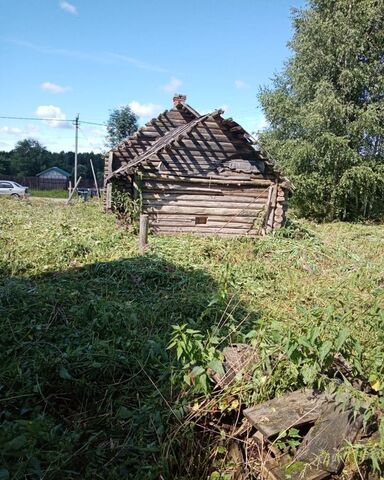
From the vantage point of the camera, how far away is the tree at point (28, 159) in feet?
281

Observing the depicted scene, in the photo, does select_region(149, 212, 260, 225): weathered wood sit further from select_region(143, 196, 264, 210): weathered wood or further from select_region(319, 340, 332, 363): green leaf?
select_region(319, 340, 332, 363): green leaf

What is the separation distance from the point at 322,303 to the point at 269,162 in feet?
23.1

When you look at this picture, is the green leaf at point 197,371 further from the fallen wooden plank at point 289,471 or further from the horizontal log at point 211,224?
the horizontal log at point 211,224

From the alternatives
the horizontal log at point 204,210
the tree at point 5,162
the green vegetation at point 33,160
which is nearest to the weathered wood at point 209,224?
the horizontal log at point 204,210

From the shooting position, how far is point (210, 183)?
12.7 meters

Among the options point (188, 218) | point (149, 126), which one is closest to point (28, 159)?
point (149, 126)

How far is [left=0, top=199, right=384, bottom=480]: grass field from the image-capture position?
2.91 metres

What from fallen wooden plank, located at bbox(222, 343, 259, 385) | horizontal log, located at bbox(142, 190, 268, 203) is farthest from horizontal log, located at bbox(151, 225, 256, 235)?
fallen wooden plank, located at bbox(222, 343, 259, 385)

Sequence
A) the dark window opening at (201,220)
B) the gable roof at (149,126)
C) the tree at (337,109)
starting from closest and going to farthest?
the dark window opening at (201,220), the gable roof at (149,126), the tree at (337,109)

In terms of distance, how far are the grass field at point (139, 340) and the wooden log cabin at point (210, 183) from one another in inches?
119

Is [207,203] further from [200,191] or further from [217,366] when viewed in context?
[217,366]

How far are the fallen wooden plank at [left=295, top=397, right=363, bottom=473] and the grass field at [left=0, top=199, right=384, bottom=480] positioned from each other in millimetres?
241

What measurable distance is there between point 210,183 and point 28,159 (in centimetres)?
8467

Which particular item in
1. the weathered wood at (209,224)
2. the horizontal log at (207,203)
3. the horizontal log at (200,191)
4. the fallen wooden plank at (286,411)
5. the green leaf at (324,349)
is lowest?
the fallen wooden plank at (286,411)
